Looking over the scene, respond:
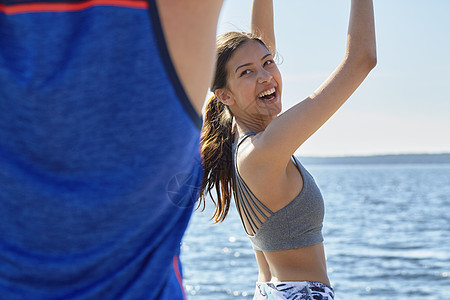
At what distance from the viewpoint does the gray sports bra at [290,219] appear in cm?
261

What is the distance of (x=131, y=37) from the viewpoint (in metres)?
0.79

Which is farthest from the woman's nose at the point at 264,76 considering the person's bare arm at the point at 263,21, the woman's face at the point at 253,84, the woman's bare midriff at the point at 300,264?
the woman's bare midriff at the point at 300,264

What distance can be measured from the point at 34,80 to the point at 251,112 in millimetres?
2092

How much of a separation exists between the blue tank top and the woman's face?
197cm

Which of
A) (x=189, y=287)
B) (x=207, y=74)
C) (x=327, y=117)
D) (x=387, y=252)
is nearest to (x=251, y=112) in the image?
(x=327, y=117)

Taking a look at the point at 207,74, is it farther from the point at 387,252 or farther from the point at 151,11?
the point at 387,252

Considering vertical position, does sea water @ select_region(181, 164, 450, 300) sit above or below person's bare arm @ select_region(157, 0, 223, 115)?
below

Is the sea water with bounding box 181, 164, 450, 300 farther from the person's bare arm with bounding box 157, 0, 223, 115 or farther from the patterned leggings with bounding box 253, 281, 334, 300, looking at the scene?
the person's bare arm with bounding box 157, 0, 223, 115

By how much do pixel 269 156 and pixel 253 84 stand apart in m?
0.49

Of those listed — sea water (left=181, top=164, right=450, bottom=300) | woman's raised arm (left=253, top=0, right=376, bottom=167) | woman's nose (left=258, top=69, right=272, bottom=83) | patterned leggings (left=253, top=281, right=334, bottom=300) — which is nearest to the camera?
woman's raised arm (left=253, top=0, right=376, bottom=167)

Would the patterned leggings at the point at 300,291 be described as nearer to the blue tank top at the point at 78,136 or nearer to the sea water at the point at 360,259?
the blue tank top at the point at 78,136

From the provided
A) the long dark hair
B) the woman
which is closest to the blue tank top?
the woman

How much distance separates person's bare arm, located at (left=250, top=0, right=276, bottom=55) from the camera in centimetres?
302

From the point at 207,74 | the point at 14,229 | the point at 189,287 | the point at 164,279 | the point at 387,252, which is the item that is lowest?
the point at 387,252
